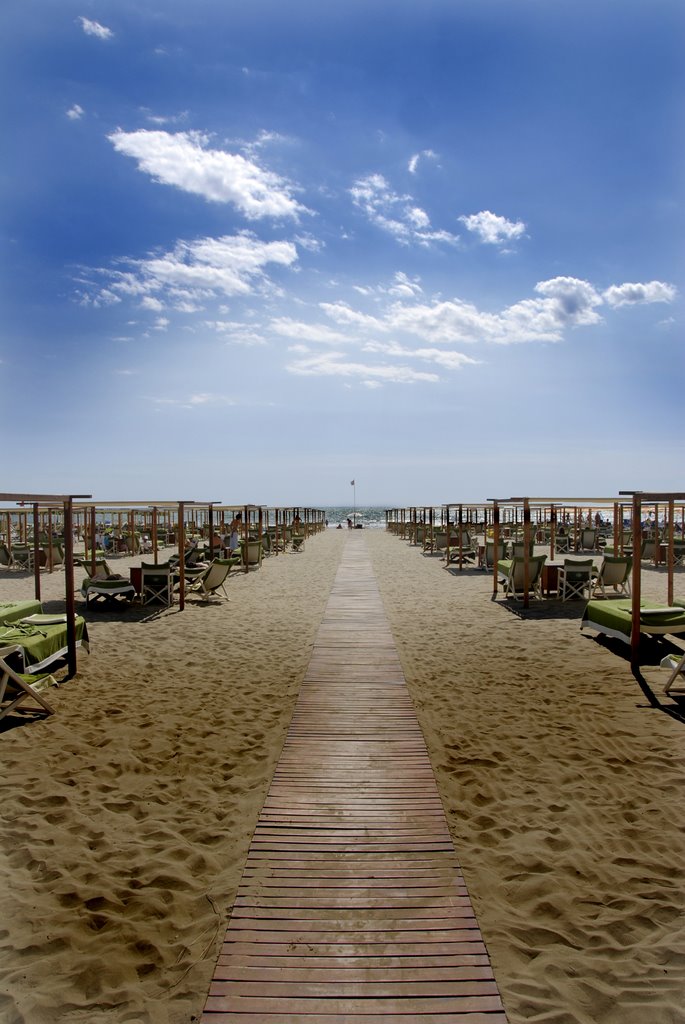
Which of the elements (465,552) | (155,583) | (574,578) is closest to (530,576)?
(574,578)

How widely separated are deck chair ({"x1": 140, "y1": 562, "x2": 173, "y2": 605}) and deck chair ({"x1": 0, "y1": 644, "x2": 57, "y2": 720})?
4.52 m

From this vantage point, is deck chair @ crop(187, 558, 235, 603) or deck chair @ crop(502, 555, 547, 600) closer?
deck chair @ crop(502, 555, 547, 600)

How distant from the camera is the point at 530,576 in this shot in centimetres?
1005

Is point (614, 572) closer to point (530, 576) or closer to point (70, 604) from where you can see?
point (530, 576)

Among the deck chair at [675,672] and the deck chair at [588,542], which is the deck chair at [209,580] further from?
the deck chair at [588,542]

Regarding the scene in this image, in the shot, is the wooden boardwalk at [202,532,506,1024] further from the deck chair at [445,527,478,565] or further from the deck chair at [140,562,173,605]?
the deck chair at [445,527,478,565]

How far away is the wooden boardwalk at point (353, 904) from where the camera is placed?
211 cm

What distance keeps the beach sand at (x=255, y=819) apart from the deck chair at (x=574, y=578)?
343 centimetres

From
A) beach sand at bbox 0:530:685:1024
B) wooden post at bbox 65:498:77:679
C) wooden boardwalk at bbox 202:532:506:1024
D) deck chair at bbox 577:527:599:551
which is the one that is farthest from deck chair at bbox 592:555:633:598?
deck chair at bbox 577:527:599:551

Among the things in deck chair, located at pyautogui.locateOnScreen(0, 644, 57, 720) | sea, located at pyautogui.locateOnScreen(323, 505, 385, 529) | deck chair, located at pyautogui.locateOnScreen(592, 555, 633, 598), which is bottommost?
sea, located at pyautogui.locateOnScreen(323, 505, 385, 529)

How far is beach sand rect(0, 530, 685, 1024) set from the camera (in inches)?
88.2

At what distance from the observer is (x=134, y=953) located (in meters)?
2.37

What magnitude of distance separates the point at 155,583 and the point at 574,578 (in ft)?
24.8

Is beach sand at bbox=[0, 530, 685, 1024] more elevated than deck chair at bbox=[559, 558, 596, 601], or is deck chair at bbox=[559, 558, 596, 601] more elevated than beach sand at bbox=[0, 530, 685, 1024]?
deck chair at bbox=[559, 558, 596, 601]
